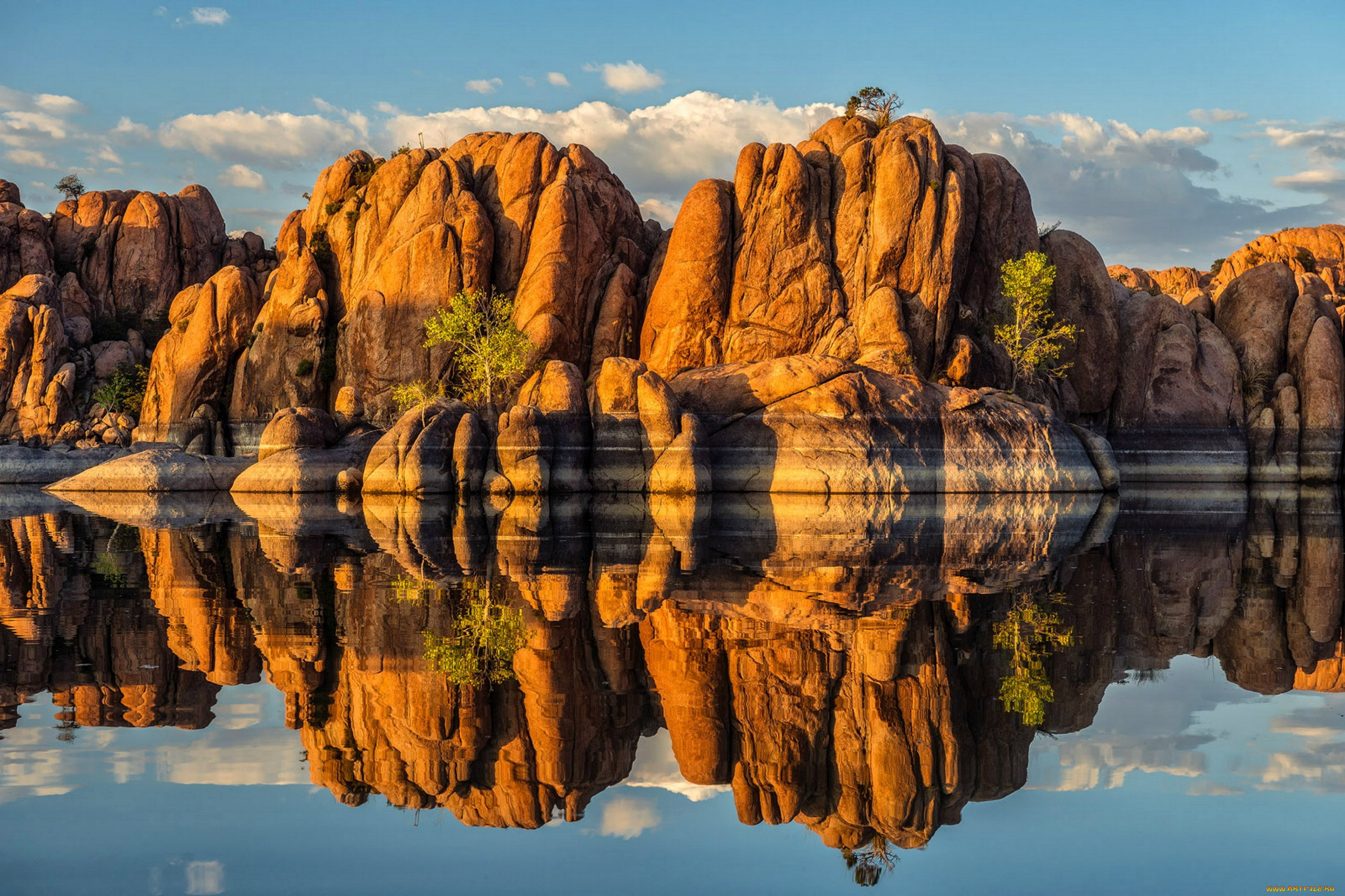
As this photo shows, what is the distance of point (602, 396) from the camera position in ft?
144

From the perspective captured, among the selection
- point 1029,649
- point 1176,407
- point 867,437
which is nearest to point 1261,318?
point 1176,407

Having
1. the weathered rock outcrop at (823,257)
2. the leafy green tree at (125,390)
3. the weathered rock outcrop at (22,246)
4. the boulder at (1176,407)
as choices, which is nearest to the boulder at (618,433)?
the weathered rock outcrop at (823,257)

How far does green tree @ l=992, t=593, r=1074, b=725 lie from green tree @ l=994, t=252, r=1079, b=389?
42657mm

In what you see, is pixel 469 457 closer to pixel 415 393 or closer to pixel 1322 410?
pixel 415 393

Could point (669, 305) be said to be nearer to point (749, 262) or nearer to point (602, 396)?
point (749, 262)

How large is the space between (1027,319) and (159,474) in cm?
4301

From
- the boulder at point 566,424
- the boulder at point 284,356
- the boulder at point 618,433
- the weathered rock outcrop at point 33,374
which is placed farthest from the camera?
the weathered rock outcrop at point 33,374

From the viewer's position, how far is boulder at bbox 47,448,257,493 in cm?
4791

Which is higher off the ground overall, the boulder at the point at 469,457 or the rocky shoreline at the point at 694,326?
the rocky shoreline at the point at 694,326

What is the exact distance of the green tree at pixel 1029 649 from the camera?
9.60 metres

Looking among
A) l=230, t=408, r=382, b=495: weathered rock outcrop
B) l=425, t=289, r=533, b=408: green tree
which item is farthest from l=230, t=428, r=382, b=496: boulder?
l=425, t=289, r=533, b=408: green tree

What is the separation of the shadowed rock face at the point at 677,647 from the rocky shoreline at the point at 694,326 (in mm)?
22161

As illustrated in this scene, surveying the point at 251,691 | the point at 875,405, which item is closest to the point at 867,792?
the point at 251,691

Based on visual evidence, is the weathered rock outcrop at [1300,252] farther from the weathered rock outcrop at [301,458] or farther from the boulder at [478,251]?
the weathered rock outcrop at [301,458]
